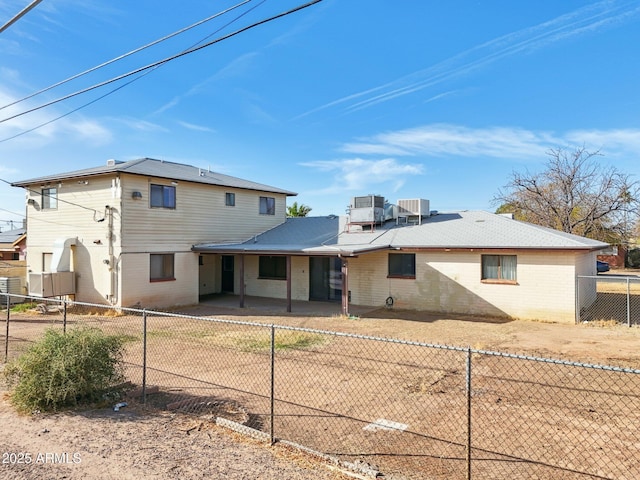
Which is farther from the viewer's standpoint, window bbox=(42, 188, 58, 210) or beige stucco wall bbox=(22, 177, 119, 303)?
window bbox=(42, 188, 58, 210)

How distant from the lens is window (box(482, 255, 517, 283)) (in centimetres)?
1470

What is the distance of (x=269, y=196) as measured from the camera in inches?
893

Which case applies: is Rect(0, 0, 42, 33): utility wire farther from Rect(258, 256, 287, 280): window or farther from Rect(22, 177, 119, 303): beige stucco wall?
Rect(258, 256, 287, 280): window

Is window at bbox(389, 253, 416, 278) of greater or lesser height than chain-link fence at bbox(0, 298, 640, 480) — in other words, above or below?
above

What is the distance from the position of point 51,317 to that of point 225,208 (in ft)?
27.5

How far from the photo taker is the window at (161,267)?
55.3 feet

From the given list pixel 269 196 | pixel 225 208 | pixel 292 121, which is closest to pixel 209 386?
pixel 225 208

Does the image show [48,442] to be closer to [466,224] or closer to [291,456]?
[291,456]

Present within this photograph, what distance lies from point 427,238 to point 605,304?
8.36 m

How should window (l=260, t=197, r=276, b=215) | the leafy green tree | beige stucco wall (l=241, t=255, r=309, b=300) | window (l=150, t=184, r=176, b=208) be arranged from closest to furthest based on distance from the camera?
window (l=150, t=184, r=176, b=208)
beige stucco wall (l=241, t=255, r=309, b=300)
window (l=260, t=197, r=276, b=215)
the leafy green tree

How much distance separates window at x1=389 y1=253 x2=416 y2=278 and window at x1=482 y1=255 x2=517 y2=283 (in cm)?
269

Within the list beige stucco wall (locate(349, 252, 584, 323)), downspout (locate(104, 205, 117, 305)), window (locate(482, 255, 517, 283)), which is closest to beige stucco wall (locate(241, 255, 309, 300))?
beige stucco wall (locate(349, 252, 584, 323))

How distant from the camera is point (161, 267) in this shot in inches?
677

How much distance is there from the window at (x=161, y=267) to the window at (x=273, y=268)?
4.41 metres
